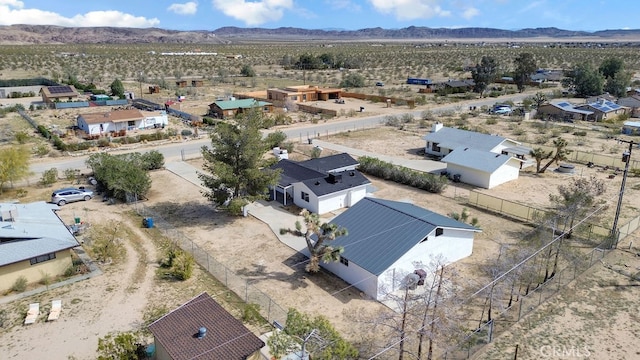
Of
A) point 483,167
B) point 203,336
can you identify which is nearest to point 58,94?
point 483,167

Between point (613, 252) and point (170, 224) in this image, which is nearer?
point (613, 252)

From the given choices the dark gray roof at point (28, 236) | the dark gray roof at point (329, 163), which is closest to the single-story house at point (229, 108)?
the dark gray roof at point (329, 163)

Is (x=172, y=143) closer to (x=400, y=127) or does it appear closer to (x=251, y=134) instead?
(x=251, y=134)

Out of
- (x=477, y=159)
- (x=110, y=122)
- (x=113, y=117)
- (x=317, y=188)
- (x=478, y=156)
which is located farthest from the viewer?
(x=113, y=117)

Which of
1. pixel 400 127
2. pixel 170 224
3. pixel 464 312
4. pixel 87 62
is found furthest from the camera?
pixel 87 62

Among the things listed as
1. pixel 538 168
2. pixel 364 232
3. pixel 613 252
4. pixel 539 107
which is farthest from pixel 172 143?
pixel 539 107

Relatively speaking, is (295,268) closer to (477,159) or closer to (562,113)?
(477,159)
